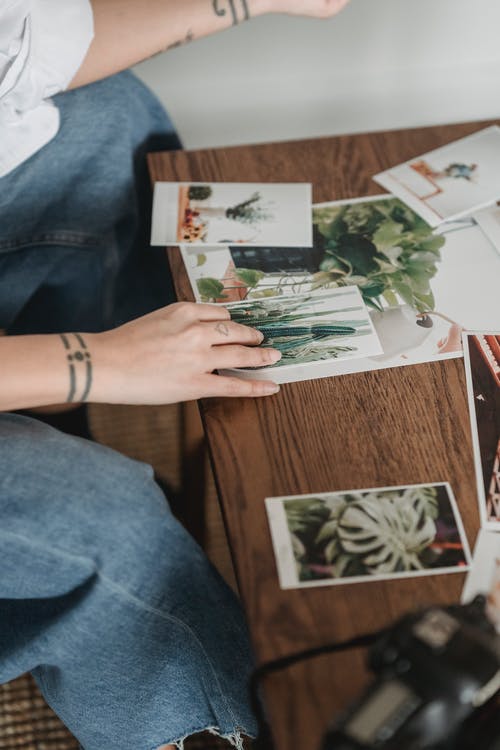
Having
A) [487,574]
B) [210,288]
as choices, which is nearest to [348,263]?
[210,288]

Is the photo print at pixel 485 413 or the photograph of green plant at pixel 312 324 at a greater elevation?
the photograph of green plant at pixel 312 324

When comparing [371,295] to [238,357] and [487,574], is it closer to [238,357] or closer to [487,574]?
[238,357]

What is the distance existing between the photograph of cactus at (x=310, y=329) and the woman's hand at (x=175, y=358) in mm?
18

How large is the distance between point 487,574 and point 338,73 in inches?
47.8

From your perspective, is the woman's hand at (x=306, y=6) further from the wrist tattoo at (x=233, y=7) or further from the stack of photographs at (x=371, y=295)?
the stack of photographs at (x=371, y=295)

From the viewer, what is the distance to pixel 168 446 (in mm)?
1450

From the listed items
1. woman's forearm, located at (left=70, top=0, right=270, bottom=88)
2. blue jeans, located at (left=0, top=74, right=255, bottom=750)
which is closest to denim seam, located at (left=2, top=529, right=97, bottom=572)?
blue jeans, located at (left=0, top=74, right=255, bottom=750)

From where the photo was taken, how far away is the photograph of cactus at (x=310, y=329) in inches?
31.0

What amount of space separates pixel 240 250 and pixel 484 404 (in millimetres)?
341

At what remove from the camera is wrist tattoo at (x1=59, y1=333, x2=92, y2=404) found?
780mm

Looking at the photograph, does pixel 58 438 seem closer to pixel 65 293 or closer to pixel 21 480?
pixel 21 480

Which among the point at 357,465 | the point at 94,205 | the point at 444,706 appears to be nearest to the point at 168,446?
the point at 94,205

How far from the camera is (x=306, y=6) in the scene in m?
1.05

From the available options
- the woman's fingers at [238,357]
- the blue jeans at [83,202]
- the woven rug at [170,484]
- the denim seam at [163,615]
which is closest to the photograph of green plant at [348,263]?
the woman's fingers at [238,357]
